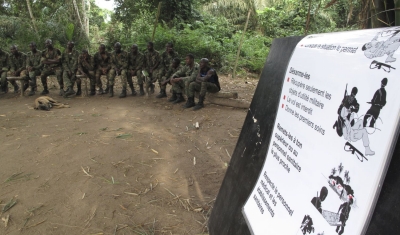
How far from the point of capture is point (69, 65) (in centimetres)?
873

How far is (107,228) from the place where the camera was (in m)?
2.70

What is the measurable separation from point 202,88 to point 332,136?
5.57m

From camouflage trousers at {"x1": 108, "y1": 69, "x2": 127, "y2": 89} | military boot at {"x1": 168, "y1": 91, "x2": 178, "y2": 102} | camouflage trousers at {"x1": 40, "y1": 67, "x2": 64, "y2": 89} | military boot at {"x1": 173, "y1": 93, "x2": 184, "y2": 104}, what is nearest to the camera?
military boot at {"x1": 173, "y1": 93, "x2": 184, "y2": 104}

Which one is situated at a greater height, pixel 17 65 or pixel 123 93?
pixel 17 65

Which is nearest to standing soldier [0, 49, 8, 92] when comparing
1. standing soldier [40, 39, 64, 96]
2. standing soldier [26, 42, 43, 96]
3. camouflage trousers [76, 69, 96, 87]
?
standing soldier [26, 42, 43, 96]

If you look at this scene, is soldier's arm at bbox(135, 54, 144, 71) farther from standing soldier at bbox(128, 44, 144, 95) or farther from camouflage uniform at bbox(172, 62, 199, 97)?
camouflage uniform at bbox(172, 62, 199, 97)

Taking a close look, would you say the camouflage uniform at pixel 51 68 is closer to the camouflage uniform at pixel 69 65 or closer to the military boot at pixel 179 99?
the camouflage uniform at pixel 69 65

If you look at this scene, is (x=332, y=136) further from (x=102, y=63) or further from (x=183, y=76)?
(x=102, y=63)

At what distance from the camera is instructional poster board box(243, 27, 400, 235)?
1039 millimetres

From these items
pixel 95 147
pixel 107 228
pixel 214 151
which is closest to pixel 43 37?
pixel 95 147

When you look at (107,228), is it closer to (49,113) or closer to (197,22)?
(49,113)

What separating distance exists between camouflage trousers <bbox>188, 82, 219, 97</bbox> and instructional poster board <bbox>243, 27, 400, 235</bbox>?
198 inches

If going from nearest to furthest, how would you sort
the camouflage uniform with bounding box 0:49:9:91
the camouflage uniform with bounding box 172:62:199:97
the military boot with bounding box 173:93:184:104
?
the camouflage uniform with bounding box 172:62:199:97 < the military boot with bounding box 173:93:184:104 < the camouflage uniform with bounding box 0:49:9:91

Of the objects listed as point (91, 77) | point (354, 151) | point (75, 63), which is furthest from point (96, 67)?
point (354, 151)
